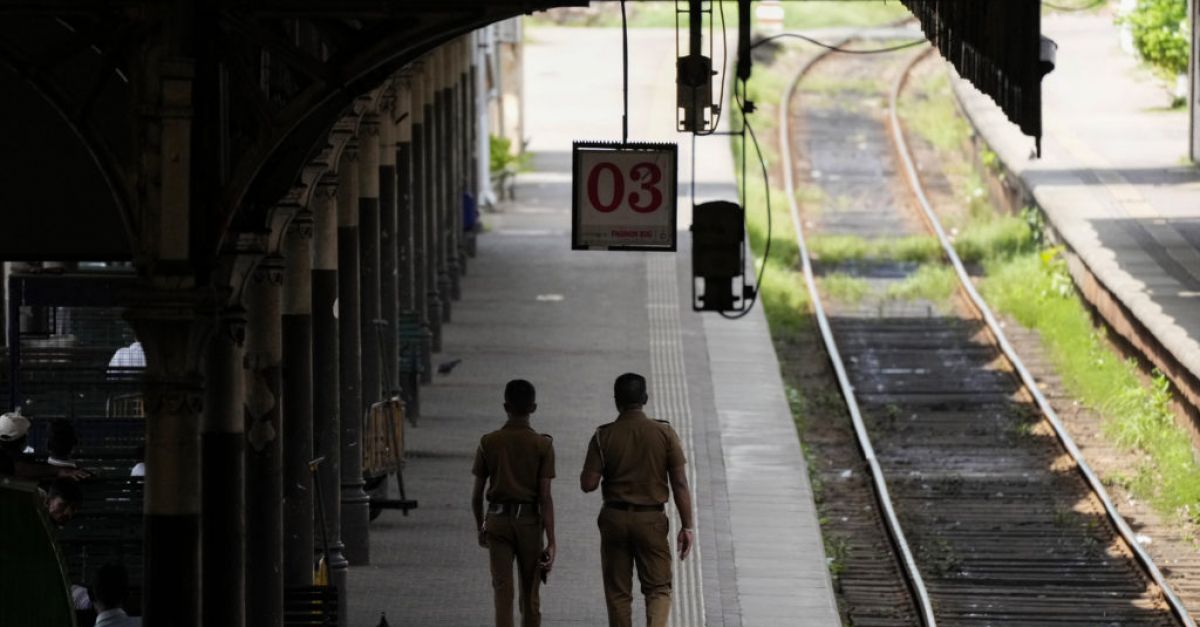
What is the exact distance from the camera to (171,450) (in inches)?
449

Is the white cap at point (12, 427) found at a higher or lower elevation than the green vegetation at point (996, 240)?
higher

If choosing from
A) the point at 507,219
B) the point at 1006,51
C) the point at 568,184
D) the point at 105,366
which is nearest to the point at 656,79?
the point at 568,184

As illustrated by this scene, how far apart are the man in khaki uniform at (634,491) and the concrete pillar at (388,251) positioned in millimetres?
8472

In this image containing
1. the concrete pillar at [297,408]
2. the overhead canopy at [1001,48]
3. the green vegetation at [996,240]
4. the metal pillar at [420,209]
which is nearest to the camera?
the overhead canopy at [1001,48]

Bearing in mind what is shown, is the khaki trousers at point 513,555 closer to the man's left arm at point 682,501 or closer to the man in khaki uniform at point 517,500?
the man in khaki uniform at point 517,500

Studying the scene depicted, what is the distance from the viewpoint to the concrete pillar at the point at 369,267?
19906mm

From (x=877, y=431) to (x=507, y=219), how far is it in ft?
46.3

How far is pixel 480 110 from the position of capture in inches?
1457

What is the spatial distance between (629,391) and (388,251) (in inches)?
392

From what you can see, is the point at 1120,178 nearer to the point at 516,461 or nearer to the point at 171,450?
the point at 516,461

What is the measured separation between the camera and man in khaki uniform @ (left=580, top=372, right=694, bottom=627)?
42.1ft

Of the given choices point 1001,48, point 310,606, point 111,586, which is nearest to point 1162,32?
point 1001,48

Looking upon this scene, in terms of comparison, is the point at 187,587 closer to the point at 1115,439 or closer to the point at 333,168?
the point at 333,168

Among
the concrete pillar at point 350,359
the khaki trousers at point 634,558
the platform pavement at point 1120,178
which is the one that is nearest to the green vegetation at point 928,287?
the platform pavement at point 1120,178
